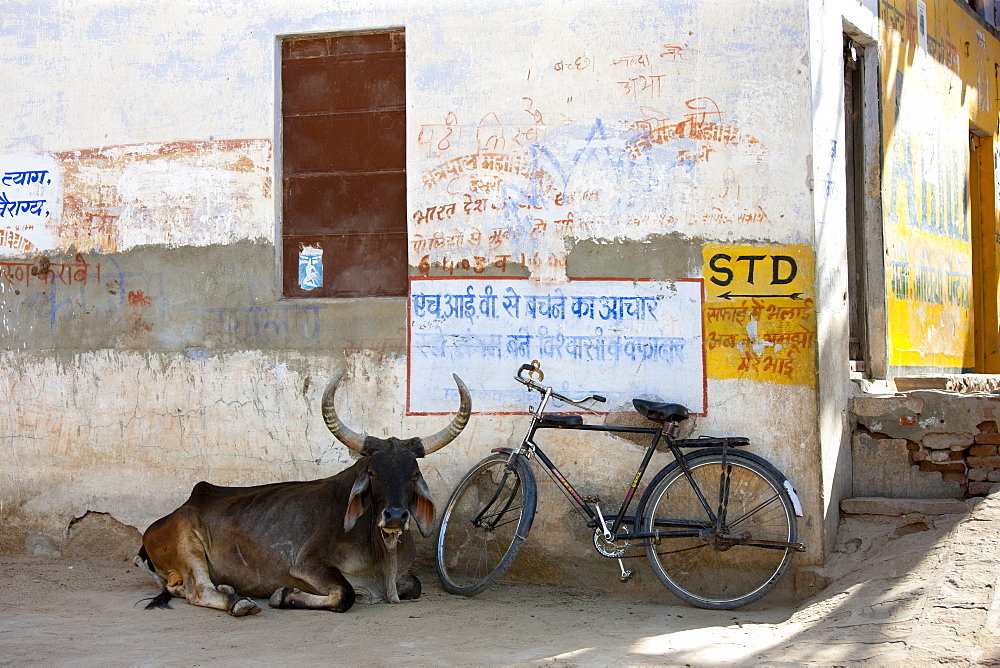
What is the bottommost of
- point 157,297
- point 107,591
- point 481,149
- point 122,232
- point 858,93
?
point 107,591

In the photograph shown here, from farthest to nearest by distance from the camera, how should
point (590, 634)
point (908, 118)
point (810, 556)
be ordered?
point (908, 118) → point (810, 556) → point (590, 634)

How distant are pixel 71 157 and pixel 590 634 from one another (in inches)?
192

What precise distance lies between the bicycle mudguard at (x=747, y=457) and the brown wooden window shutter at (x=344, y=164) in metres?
2.04

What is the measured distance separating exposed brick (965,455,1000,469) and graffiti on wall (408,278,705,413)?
1640 mm

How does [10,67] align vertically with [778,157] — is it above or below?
above

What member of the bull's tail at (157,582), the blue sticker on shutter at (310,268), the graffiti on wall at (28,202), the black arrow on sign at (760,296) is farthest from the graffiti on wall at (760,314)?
the graffiti on wall at (28,202)

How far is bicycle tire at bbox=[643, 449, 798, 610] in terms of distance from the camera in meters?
5.74

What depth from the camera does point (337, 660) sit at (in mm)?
4586

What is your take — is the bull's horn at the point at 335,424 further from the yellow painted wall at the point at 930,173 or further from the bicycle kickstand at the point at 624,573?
the yellow painted wall at the point at 930,173

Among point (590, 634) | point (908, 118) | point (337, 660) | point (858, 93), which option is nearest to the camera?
point (337, 660)

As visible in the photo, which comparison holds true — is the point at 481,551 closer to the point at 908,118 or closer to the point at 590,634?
the point at 590,634

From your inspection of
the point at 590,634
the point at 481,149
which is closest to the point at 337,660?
the point at 590,634

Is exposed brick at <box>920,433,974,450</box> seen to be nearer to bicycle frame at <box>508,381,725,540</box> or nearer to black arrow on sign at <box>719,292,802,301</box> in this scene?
black arrow on sign at <box>719,292,802,301</box>

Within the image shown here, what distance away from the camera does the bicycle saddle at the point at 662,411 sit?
5.66m
